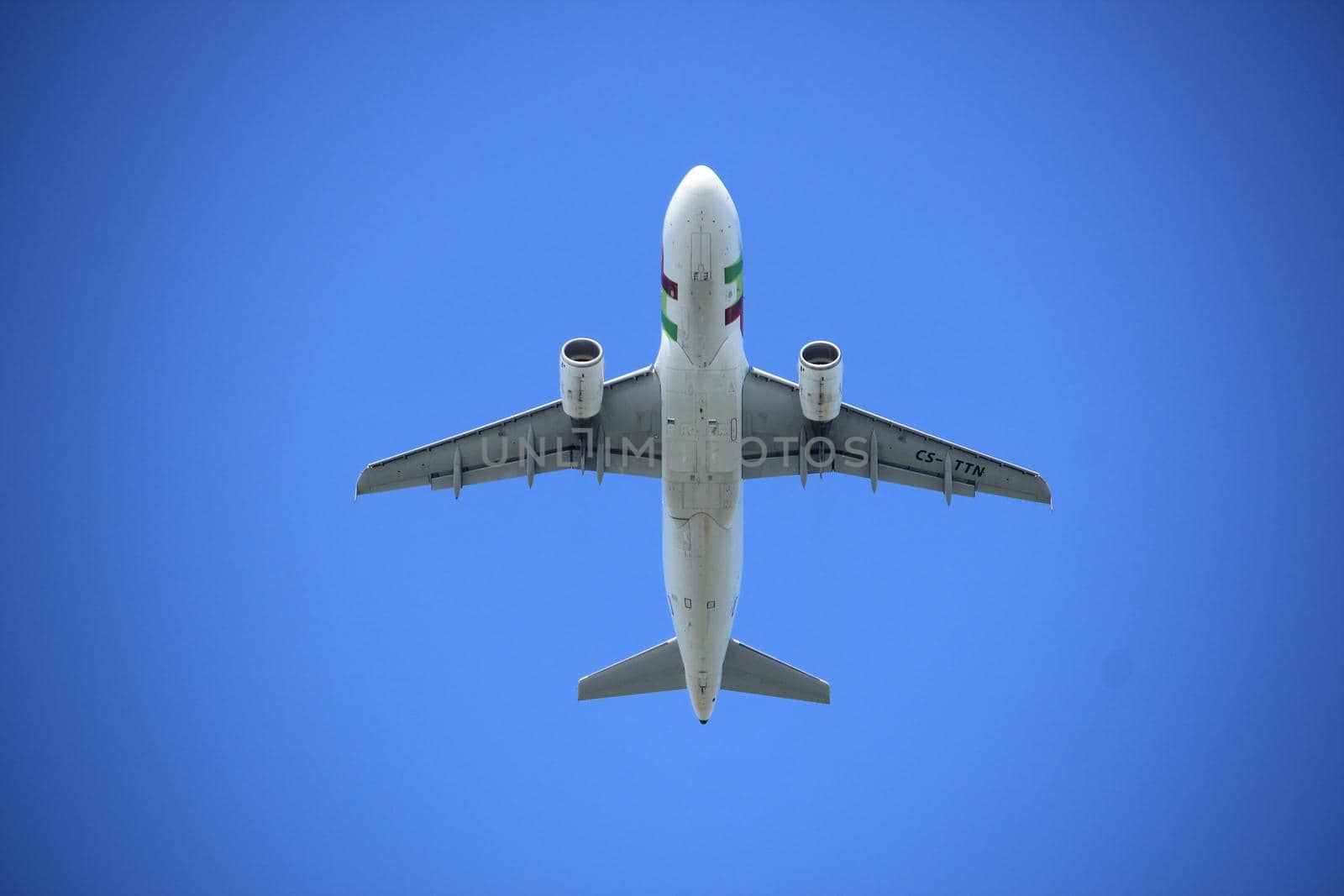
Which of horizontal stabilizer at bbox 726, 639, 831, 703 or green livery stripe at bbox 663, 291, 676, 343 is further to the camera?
horizontal stabilizer at bbox 726, 639, 831, 703

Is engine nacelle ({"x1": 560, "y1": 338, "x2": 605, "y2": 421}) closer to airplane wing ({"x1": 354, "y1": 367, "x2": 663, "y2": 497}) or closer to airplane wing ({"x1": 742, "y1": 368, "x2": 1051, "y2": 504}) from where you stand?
airplane wing ({"x1": 354, "y1": 367, "x2": 663, "y2": 497})

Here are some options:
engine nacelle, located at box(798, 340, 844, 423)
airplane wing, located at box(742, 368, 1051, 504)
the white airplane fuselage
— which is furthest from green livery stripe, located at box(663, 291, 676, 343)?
airplane wing, located at box(742, 368, 1051, 504)

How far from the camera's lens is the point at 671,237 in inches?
1588

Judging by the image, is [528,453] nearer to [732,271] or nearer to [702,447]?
[702,447]

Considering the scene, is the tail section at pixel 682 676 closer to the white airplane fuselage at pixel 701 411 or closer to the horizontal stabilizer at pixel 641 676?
the horizontal stabilizer at pixel 641 676

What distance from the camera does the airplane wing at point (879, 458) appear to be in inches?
1788

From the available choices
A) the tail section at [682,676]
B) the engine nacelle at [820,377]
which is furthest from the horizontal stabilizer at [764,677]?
the engine nacelle at [820,377]

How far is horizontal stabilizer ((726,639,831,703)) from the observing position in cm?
4903

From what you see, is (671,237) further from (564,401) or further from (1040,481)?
(1040,481)

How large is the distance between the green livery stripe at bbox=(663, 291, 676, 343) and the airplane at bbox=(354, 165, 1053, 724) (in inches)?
2.7

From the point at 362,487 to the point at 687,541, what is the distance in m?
9.55

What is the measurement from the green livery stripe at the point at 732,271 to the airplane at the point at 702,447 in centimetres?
8

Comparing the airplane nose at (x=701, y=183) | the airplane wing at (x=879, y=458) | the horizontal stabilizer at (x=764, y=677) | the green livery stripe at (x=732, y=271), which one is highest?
the airplane nose at (x=701, y=183)

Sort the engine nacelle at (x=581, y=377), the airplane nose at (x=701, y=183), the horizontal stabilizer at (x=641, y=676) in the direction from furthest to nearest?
1. the horizontal stabilizer at (x=641, y=676)
2. the engine nacelle at (x=581, y=377)
3. the airplane nose at (x=701, y=183)
